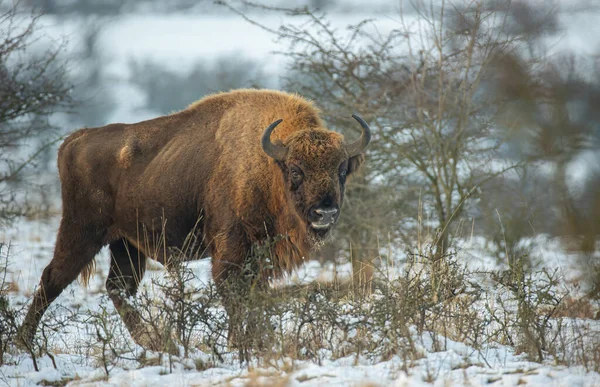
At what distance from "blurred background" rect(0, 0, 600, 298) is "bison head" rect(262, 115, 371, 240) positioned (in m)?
0.62

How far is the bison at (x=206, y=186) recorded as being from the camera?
6.20 m

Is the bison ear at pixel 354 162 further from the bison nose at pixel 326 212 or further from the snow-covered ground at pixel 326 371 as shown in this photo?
the snow-covered ground at pixel 326 371

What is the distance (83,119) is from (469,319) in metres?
36.6

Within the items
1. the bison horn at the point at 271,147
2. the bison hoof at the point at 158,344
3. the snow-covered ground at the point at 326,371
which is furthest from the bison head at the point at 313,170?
the bison hoof at the point at 158,344

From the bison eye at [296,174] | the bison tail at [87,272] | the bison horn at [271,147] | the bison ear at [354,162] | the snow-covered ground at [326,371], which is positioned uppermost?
Result: the bison horn at [271,147]

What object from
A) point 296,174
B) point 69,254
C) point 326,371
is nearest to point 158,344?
point 326,371

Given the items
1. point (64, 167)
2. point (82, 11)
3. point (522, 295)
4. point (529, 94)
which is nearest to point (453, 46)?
point (522, 295)

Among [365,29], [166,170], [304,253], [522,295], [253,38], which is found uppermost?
[253,38]

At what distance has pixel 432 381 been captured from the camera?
384 cm

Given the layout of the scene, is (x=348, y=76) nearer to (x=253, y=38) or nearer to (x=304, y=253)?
(x=304, y=253)

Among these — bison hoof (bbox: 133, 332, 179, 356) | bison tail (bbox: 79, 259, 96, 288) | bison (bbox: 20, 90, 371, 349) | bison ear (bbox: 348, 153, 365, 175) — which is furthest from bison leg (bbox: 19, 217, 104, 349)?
bison ear (bbox: 348, 153, 365, 175)

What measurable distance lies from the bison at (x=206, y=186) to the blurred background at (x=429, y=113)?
2.92ft

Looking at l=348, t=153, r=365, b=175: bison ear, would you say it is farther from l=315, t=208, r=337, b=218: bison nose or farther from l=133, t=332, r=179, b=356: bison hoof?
l=133, t=332, r=179, b=356: bison hoof

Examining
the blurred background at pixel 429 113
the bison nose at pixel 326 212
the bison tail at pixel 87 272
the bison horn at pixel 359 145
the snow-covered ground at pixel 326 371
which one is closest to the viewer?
the blurred background at pixel 429 113
